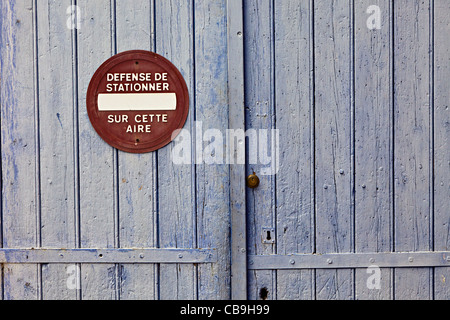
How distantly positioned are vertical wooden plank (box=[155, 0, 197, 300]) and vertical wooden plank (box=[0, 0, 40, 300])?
0.51m

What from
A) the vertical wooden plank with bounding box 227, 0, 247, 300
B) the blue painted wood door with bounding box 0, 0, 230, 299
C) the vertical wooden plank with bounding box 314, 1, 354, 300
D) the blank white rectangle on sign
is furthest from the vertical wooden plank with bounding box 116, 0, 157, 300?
the vertical wooden plank with bounding box 314, 1, 354, 300

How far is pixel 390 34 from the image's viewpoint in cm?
150

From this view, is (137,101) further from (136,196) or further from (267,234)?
(267,234)

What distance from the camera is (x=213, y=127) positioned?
1520 mm

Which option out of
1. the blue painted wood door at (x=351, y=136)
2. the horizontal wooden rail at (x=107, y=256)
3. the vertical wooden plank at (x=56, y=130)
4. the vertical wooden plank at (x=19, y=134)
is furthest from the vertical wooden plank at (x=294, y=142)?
the vertical wooden plank at (x=19, y=134)

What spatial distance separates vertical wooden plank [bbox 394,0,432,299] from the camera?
4.93 ft

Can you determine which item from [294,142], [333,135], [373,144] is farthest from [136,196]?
[373,144]

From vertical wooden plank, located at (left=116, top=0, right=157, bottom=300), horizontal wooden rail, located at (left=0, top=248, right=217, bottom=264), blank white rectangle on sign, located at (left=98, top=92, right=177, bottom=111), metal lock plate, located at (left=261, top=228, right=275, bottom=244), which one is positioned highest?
blank white rectangle on sign, located at (left=98, top=92, right=177, bottom=111)

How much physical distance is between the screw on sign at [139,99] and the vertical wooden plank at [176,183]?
42 millimetres

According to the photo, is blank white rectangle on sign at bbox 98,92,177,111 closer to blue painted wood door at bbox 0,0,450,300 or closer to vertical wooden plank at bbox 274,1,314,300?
blue painted wood door at bbox 0,0,450,300

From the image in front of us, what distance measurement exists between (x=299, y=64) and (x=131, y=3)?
71 cm

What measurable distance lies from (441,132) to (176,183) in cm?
107
